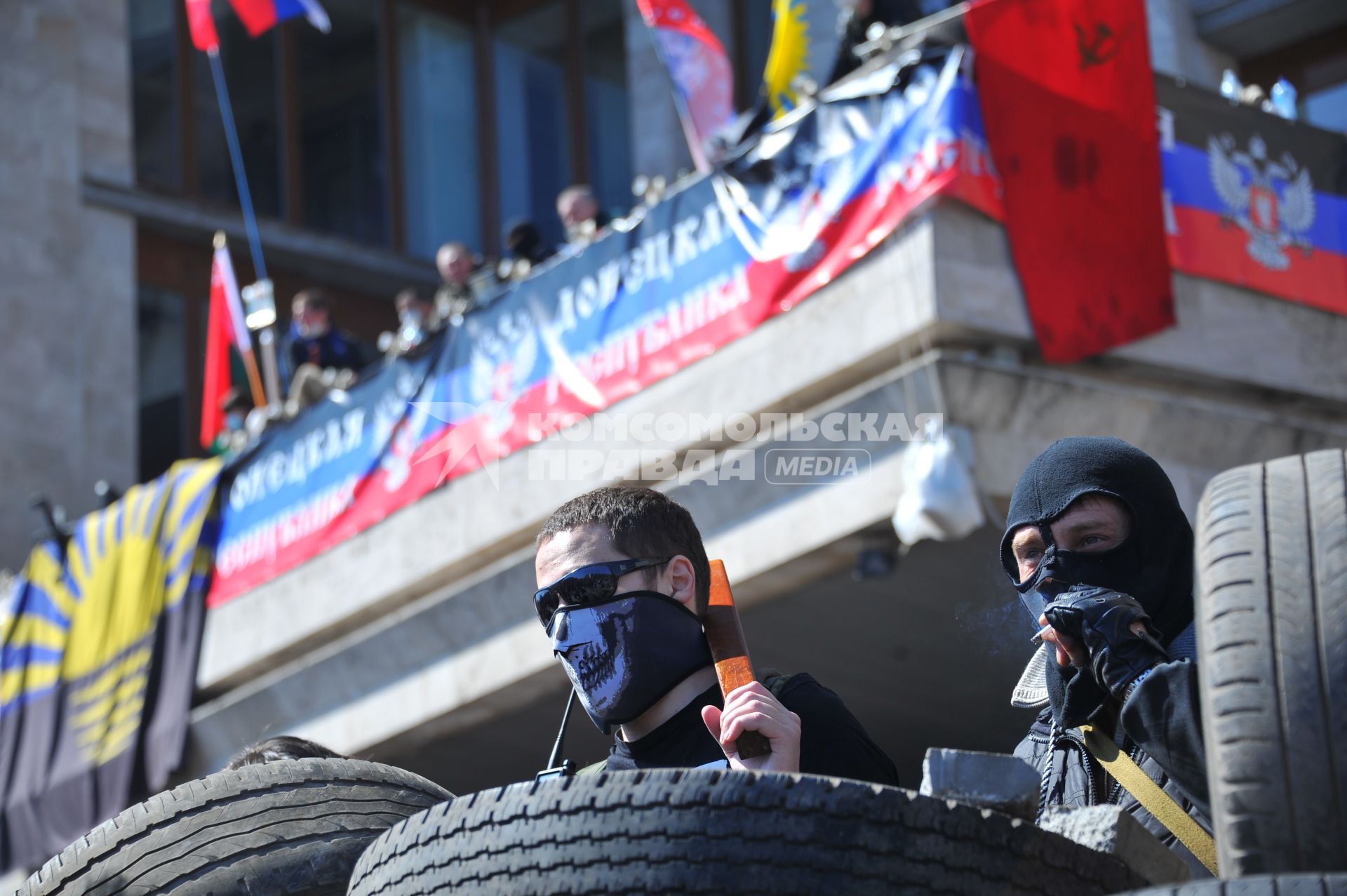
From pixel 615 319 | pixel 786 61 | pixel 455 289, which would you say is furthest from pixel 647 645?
pixel 455 289

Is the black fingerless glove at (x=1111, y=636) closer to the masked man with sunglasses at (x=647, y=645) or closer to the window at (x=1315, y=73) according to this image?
the masked man with sunglasses at (x=647, y=645)

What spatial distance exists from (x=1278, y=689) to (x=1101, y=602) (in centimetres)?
44

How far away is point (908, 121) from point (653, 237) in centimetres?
170

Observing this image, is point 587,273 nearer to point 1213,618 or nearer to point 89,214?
point 1213,618

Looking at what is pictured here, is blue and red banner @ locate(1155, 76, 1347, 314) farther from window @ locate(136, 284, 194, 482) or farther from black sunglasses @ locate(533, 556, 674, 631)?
window @ locate(136, 284, 194, 482)

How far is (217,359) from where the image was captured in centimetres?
1545

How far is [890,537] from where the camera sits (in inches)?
377

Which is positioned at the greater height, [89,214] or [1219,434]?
[89,214]

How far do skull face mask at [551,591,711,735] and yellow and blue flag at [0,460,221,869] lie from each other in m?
10.5

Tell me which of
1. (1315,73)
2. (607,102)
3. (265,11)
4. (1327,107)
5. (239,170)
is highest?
(607,102)

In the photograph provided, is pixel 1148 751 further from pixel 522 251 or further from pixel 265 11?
pixel 265 11

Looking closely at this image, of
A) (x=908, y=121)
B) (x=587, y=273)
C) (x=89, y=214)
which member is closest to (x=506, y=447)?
(x=587, y=273)

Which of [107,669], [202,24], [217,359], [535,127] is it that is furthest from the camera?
[535,127]

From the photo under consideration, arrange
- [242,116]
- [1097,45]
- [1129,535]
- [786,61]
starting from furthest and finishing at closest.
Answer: [242,116]
[786,61]
[1097,45]
[1129,535]
